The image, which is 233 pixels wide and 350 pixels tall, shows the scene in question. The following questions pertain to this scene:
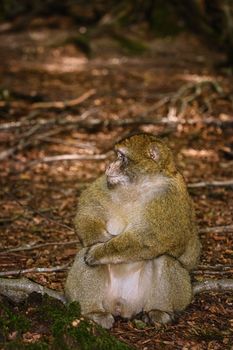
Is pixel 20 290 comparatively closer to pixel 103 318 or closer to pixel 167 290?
pixel 103 318

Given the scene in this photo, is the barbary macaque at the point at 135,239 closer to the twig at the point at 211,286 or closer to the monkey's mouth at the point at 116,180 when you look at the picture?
the monkey's mouth at the point at 116,180

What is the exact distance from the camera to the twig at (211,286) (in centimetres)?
498

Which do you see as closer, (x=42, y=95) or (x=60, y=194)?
(x=60, y=194)

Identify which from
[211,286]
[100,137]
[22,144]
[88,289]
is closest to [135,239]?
[88,289]

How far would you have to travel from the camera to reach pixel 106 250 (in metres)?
4.36

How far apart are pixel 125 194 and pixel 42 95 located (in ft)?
29.2

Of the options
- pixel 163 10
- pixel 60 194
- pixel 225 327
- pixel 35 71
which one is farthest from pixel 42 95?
pixel 225 327

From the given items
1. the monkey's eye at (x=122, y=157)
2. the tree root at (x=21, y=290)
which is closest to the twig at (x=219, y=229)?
the monkey's eye at (x=122, y=157)

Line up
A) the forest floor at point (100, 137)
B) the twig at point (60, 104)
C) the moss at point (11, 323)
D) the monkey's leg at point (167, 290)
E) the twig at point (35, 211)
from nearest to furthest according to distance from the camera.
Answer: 1. the moss at point (11, 323)
2. the monkey's leg at point (167, 290)
3. the forest floor at point (100, 137)
4. the twig at point (35, 211)
5. the twig at point (60, 104)

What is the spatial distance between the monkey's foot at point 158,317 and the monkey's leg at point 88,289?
0.27 metres

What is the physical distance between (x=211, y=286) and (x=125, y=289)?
773 millimetres

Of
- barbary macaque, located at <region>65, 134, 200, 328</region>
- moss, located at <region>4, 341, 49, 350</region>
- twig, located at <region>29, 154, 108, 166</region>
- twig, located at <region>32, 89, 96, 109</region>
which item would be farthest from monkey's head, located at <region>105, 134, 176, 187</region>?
twig, located at <region>32, 89, 96, 109</region>

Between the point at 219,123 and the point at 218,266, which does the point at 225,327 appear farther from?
the point at 219,123

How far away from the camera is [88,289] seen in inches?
174
